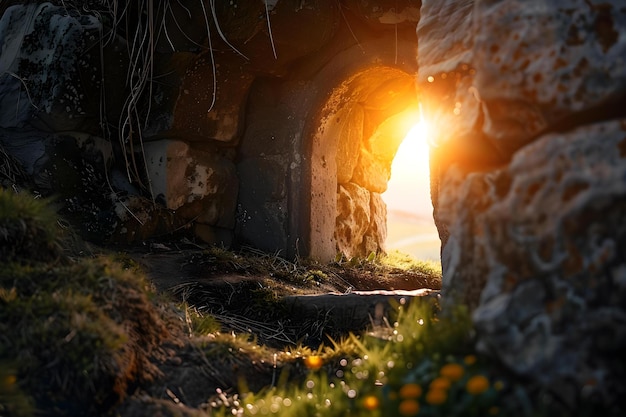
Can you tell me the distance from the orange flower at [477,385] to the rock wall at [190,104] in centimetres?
360

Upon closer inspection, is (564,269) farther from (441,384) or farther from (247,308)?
(247,308)

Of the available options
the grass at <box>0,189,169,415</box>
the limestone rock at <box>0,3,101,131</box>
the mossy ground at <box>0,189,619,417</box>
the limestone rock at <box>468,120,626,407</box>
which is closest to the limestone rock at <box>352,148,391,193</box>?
the limestone rock at <box>0,3,101,131</box>

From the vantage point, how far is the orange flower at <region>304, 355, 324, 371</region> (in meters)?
2.76

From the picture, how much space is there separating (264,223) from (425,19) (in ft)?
10.6

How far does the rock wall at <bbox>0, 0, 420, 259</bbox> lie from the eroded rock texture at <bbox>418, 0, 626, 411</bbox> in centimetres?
298

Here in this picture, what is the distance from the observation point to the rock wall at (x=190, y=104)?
5.01 meters

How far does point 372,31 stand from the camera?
5422mm

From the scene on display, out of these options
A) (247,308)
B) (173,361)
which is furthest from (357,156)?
(173,361)

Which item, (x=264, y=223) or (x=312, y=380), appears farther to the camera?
(x=264, y=223)

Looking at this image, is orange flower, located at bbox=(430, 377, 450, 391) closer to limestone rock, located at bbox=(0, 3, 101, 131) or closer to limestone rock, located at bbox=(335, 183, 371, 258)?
limestone rock, located at bbox=(0, 3, 101, 131)

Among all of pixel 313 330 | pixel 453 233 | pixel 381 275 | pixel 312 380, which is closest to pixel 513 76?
pixel 453 233

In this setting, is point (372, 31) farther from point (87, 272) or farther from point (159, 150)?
point (87, 272)

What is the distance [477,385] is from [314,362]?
130 centimetres

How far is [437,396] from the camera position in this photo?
5.11 ft
